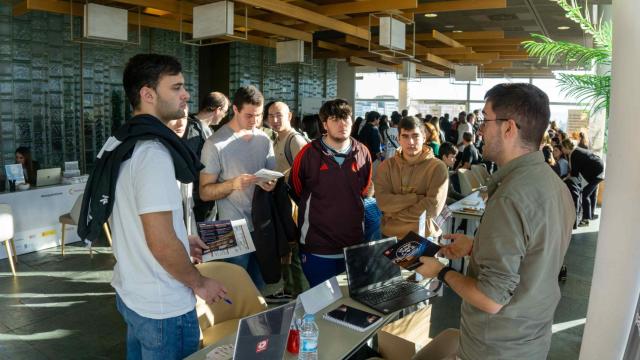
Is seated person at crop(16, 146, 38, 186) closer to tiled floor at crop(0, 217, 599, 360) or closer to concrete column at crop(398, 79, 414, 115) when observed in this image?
tiled floor at crop(0, 217, 599, 360)

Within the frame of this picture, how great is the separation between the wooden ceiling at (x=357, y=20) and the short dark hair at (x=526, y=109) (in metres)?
5.42

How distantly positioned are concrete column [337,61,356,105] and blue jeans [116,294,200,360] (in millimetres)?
14609

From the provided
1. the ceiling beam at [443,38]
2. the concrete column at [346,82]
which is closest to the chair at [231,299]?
the ceiling beam at [443,38]

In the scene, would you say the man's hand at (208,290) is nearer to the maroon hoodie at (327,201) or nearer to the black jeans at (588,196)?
the maroon hoodie at (327,201)

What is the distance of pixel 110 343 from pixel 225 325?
143 centimetres

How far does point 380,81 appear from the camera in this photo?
893 inches

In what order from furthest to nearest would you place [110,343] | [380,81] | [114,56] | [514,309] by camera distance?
[380,81] < [114,56] < [110,343] < [514,309]

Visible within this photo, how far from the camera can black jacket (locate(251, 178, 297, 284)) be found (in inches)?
128

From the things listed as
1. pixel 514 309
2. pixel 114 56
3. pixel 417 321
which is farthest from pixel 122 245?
pixel 114 56

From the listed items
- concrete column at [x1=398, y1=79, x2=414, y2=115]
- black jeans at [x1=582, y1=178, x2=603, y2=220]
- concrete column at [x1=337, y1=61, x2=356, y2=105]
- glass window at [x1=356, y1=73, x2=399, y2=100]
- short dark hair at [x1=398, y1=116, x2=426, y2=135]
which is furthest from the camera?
glass window at [x1=356, y1=73, x2=399, y2=100]

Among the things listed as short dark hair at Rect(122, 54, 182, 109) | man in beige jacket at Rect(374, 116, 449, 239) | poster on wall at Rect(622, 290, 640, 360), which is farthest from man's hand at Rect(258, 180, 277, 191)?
poster on wall at Rect(622, 290, 640, 360)

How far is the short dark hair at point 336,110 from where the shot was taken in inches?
119

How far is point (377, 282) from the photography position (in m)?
2.59

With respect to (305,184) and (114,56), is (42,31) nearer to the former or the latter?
(114,56)
